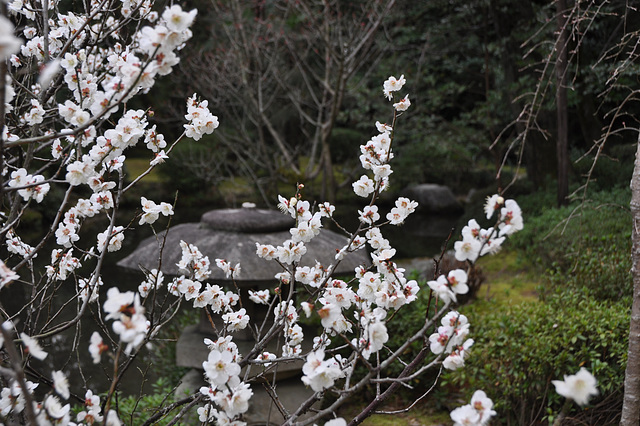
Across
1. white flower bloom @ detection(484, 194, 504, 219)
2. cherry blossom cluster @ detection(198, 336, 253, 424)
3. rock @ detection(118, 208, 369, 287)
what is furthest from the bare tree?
cherry blossom cluster @ detection(198, 336, 253, 424)

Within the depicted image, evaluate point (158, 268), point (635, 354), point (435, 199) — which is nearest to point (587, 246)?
point (635, 354)

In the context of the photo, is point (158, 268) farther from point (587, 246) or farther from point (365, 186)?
point (587, 246)

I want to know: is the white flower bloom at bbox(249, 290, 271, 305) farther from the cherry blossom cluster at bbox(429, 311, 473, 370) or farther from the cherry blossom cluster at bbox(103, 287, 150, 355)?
the cherry blossom cluster at bbox(103, 287, 150, 355)

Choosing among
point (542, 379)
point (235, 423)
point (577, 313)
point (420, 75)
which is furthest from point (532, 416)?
point (420, 75)

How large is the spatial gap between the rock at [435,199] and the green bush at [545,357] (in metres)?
9.26

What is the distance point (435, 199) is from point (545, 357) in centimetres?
982

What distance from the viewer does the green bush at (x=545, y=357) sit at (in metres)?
3.18

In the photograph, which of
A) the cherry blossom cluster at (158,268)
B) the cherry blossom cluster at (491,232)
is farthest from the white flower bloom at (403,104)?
the cherry blossom cluster at (491,232)

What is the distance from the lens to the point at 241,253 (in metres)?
4.12

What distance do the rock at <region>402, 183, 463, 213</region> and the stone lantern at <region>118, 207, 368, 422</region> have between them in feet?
28.3

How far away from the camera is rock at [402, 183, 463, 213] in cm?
1289

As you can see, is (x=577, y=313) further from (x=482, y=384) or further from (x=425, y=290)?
(x=425, y=290)

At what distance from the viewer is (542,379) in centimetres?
330

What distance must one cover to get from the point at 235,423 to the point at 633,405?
6.43ft
